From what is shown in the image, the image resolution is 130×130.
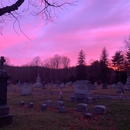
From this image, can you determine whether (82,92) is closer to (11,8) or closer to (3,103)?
(3,103)

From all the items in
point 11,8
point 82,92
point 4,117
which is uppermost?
point 11,8

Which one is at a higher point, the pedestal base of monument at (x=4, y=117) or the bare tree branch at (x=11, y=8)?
the bare tree branch at (x=11, y=8)

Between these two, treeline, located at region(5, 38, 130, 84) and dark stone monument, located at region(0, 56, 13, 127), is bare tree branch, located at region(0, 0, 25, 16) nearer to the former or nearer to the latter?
dark stone monument, located at region(0, 56, 13, 127)

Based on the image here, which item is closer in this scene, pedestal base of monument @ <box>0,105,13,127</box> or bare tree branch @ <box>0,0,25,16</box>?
bare tree branch @ <box>0,0,25,16</box>

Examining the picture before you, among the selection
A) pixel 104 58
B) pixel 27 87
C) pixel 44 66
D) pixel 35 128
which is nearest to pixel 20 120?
pixel 35 128

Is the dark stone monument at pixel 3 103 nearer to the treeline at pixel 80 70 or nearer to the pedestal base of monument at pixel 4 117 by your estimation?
the pedestal base of monument at pixel 4 117

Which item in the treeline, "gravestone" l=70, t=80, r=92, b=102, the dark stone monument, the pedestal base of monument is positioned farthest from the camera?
the treeline

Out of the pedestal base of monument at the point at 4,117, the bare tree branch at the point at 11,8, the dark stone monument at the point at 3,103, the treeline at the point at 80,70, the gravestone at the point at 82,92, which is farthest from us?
the treeline at the point at 80,70

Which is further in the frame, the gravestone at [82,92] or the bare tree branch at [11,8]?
the gravestone at [82,92]

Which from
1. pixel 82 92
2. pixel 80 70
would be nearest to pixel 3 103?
pixel 82 92

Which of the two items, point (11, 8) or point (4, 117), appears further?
point (4, 117)

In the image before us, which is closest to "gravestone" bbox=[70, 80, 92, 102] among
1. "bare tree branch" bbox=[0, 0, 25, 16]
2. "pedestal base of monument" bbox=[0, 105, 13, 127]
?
"pedestal base of monument" bbox=[0, 105, 13, 127]

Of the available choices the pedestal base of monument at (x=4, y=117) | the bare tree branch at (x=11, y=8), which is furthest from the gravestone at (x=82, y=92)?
the bare tree branch at (x=11, y=8)

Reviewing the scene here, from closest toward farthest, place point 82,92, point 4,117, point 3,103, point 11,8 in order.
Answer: point 11,8 < point 4,117 < point 3,103 < point 82,92
